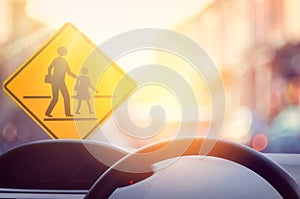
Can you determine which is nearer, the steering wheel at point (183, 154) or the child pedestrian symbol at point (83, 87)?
the steering wheel at point (183, 154)

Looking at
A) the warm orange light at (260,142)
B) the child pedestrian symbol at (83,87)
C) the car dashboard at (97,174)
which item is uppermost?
the child pedestrian symbol at (83,87)

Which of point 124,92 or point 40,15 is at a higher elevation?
point 40,15

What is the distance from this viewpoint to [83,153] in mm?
2344

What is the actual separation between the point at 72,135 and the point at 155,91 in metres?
0.60

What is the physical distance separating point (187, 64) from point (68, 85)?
712mm

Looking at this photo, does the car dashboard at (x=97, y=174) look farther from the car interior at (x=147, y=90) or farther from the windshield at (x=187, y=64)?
the windshield at (x=187, y=64)

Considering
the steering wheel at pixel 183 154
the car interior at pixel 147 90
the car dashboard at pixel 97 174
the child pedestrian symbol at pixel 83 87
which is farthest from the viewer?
the child pedestrian symbol at pixel 83 87

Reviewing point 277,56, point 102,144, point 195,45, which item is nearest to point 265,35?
point 277,56

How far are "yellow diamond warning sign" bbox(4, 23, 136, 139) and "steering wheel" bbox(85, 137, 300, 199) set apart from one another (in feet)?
4.57

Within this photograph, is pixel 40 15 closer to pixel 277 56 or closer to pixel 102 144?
pixel 102 144

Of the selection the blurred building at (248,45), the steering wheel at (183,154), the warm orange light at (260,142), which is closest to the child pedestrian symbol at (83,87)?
the blurred building at (248,45)

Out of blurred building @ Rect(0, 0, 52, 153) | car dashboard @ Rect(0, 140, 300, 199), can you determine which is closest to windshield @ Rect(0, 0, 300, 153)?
blurred building @ Rect(0, 0, 52, 153)

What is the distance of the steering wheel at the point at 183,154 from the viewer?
1.68 meters

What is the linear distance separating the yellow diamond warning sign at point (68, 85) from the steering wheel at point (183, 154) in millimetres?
1394
